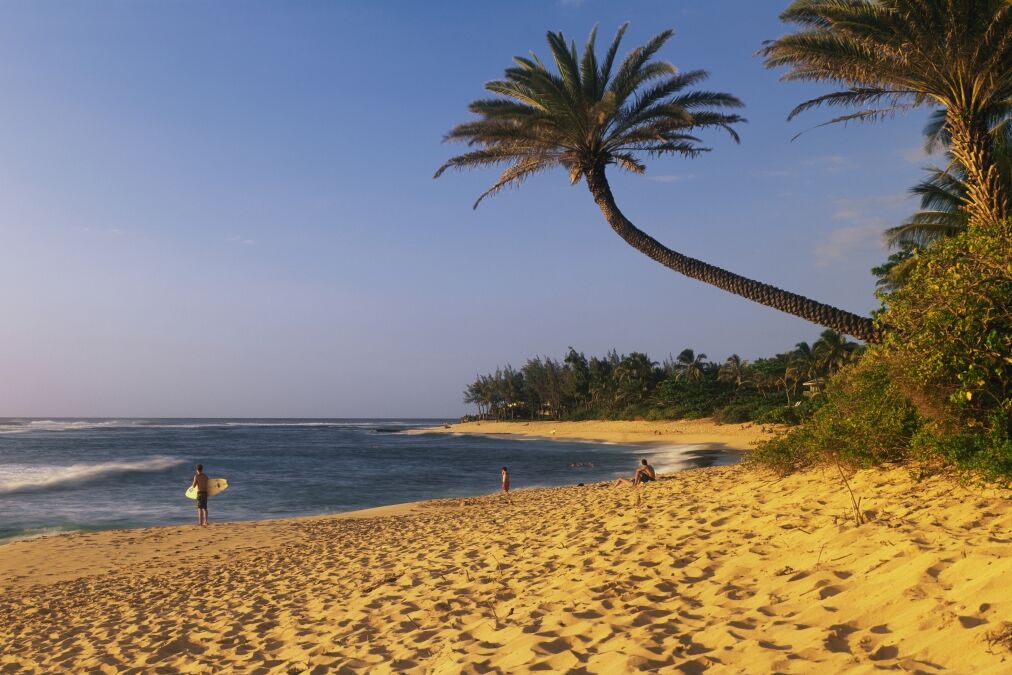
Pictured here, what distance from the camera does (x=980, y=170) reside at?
1068 centimetres

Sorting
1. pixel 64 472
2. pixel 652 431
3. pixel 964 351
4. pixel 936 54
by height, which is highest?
pixel 936 54

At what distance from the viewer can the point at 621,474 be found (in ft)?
96.4

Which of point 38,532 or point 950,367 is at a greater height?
point 950,367

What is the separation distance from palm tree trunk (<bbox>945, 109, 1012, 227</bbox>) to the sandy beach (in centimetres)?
2838

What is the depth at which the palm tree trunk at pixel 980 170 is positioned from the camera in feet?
34.8

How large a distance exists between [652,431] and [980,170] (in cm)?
5426

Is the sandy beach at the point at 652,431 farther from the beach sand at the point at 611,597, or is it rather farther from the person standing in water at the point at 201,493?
the beach sand at the point at 611,597

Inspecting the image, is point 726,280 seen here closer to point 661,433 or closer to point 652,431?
point 661,433

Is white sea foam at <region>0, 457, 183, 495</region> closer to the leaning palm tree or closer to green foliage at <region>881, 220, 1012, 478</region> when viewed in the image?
the leaning palm tree

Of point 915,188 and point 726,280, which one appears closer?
point 726,280

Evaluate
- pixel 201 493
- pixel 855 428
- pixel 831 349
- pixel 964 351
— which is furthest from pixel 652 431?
pixel 964 351

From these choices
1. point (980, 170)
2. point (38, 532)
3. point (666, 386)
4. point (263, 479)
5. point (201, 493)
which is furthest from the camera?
point (666, 386)

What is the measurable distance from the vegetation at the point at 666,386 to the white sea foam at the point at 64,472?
1417 inches

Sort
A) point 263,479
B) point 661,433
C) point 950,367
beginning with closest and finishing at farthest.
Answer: point 950,367, point 263,479, point 661,433
